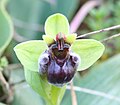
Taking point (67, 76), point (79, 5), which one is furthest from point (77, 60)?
point (79, 5)

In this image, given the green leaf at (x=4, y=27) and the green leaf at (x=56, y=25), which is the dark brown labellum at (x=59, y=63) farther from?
the green leaf at (x=4, y=27)

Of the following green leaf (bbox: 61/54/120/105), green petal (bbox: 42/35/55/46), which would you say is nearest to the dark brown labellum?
green petal (bbox: 42/35/55/46)

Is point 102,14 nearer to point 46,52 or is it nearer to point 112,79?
point 112,79

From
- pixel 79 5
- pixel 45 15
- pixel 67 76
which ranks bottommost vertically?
pixel 79 5

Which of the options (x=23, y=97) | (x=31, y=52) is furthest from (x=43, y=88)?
(x=23, y=97)

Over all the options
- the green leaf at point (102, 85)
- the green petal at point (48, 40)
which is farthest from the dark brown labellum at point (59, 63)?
the green leaf at point (102, 85)

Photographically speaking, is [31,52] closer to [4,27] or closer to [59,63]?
[59,63]

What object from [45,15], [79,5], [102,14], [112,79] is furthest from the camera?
[79,5]
